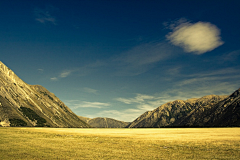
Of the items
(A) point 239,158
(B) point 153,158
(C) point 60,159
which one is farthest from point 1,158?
(A) point 239,158

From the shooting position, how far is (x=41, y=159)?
1770 cm

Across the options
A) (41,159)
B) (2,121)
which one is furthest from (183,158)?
(2,121)

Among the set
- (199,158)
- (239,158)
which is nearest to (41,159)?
(199,158)

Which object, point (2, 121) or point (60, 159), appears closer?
point (60, 159)

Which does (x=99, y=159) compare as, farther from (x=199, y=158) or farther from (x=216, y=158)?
(x=216, y=158)

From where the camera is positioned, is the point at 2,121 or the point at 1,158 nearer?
the point at 1,158

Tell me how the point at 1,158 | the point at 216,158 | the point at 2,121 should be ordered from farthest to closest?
the point at 2,121
the point at 216,158
the point at 1,158

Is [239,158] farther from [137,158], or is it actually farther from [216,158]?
[137,158]

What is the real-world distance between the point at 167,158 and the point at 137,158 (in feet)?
9.97

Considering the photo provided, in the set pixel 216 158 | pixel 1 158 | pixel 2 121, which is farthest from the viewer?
pixel 2 121

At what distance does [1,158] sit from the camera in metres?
17.5

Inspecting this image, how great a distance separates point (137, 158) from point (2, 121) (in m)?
221

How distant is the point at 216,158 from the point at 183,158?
3.26 meters

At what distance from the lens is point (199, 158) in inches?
747
